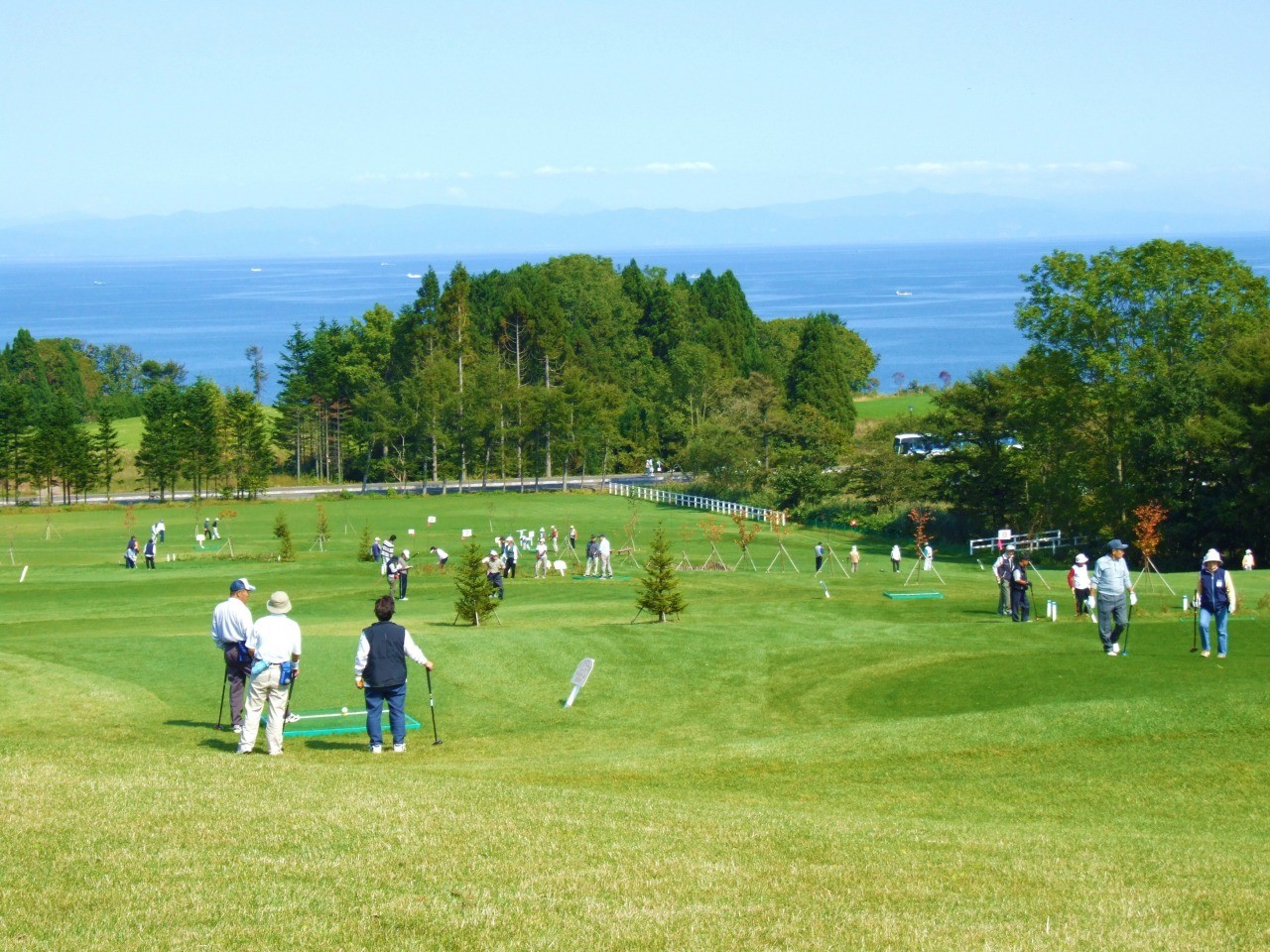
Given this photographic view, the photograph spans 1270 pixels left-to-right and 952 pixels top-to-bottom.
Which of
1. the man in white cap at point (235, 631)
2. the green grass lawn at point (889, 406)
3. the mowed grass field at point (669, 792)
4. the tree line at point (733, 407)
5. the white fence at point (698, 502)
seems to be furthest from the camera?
the green grass lawn at point (889, 406)

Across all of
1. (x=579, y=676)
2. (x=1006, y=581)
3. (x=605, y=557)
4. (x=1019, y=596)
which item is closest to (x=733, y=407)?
(x=605, y=557)

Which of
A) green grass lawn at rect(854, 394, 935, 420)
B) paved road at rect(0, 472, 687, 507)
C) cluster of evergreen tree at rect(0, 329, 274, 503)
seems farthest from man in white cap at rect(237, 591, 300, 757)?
green grass lawn at rect(854, 394, 935, 420)

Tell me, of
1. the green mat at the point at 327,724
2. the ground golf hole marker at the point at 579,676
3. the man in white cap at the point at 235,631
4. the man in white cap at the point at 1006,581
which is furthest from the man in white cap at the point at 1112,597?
the man in white cap at the point at 235,631

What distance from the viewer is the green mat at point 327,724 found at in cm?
1712

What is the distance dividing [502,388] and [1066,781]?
8726 cm

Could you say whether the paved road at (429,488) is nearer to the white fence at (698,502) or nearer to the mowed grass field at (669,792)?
the white fence at (698,502)

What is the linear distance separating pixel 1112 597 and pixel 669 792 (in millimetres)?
10624

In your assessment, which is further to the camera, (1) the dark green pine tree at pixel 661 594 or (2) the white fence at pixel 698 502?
(2) the white fence at pixel 698 502

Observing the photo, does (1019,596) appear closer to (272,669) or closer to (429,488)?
(272,669)

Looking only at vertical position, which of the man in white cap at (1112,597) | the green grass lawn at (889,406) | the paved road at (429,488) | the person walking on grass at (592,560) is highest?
the man in white cap at (1112,597)

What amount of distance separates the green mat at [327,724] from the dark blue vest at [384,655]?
7.52 ft

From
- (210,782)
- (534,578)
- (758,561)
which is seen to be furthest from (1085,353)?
(210,782)

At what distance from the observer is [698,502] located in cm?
8488

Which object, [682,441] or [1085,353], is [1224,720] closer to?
[1085,353]
